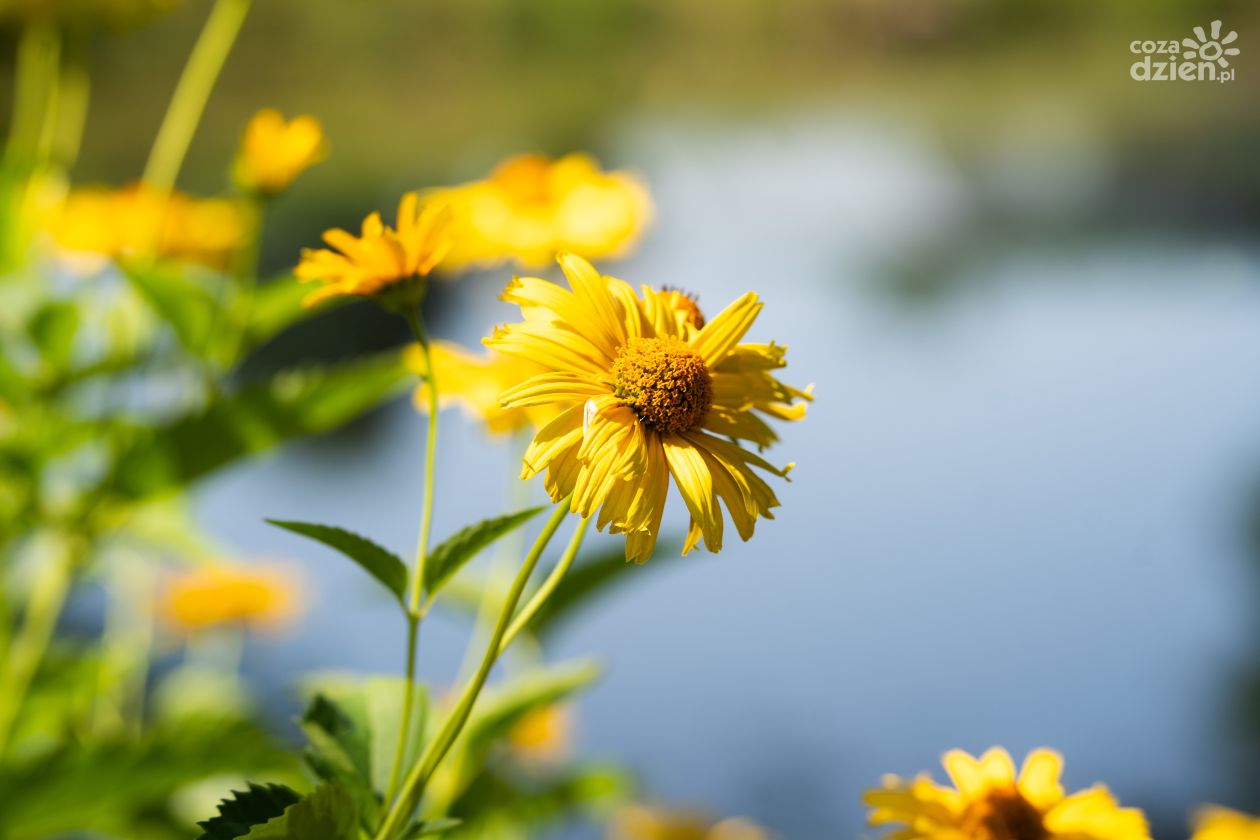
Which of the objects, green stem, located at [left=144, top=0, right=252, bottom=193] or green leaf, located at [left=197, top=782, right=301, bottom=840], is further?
green stem, located at [left=144, top=0, right=252, bottom=193]

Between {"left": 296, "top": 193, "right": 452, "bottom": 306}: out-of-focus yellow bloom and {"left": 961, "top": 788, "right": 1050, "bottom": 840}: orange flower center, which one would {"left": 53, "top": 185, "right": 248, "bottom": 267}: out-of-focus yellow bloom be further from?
{"left": 961, "top": 788, "right": 1050, "bottom": 840}: orange flower center

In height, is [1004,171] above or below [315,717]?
above

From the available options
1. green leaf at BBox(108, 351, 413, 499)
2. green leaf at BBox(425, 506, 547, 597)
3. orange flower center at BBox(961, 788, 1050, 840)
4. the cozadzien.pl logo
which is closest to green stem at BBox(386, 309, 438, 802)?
green leaf at BBox(425, 506, 547, 597)

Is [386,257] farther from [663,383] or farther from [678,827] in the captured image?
[678,827]

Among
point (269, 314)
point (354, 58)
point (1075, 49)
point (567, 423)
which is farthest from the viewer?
point (1075, 49)

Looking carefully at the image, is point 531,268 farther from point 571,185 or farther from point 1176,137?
point 1176,137

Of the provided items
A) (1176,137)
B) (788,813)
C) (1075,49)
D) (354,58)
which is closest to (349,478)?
(788,813)

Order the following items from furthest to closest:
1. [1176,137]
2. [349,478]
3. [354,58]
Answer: [354,58], [1176,137], [349,478]

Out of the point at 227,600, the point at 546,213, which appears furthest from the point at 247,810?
the point at 227,600
